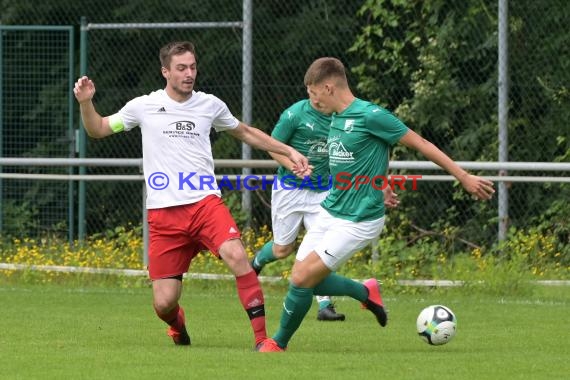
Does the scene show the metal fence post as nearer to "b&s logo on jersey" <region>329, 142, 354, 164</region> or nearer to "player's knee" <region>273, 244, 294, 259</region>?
"player's knee" <region>273, 244, 294, 259</region>

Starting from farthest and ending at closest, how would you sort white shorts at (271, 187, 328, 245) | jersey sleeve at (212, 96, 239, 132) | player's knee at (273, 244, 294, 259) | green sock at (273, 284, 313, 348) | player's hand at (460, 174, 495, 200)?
player's knee at (273, 244, 294, 259) < white shorts at (271, 187, 328, 245) < jersey sleeve at (212, 96, 239, 132) < green sock at (273, 284, 313, 348) < player's hand at (460, 174, 495, 200)

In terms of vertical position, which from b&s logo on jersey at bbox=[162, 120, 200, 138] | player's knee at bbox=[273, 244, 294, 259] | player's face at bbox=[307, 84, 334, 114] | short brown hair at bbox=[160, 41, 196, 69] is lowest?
player's knee at bbox=[273, 244, 294, 259]

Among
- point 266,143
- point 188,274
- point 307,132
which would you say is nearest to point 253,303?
point 266,143

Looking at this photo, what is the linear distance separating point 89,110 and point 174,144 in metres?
0.57

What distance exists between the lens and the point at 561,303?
492 inches

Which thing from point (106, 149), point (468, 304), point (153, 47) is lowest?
point (468, 304)

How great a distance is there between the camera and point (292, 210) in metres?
11.8

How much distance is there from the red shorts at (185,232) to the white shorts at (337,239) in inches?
20.1

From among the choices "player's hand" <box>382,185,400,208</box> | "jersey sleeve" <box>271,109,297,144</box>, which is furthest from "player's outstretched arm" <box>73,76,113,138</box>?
"jersey sleeve" <box>271,109,297,144</box>

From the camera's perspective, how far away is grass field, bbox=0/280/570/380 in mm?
7938

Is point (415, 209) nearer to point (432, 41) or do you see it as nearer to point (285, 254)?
point (432, 41)

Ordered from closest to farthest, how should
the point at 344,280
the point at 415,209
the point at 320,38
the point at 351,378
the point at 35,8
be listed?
the point at 351,378
the point at 344,280
the point at 415,209
the point at 320,38
the point at 35,8

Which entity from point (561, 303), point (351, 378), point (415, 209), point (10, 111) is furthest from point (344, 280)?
point (10, 111)

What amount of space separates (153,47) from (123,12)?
62cm
